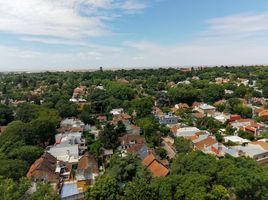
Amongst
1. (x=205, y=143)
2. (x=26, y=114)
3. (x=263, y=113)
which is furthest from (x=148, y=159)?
(x=263, y=113)

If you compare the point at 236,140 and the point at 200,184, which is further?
the point at 236,140

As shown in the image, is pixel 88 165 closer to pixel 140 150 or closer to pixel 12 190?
pixel 140 150

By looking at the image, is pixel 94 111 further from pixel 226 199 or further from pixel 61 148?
pixel 226 199

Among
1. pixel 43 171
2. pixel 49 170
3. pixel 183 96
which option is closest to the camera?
pixel 43 171

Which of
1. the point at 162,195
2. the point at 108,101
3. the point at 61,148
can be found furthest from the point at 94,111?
the point at 162,195

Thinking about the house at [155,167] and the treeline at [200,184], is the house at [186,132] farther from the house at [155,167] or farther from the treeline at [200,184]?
the treeline at [200,184]

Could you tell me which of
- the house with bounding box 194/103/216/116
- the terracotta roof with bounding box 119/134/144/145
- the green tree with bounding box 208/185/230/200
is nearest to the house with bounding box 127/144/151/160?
the terracotta roof with bounding box 119/134/144/145
